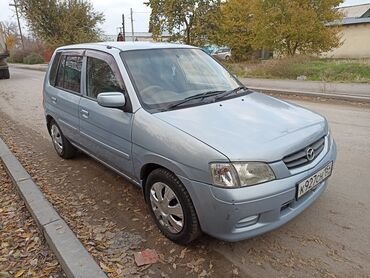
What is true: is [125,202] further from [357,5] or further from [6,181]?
[357,5]

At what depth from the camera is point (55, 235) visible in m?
2.97

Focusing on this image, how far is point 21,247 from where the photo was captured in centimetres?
301

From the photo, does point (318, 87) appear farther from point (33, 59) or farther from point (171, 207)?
point (33, 59)

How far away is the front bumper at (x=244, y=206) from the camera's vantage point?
237cm

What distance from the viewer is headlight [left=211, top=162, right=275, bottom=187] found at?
7.78 feet

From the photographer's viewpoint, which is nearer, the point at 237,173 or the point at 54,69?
the point at 237,173

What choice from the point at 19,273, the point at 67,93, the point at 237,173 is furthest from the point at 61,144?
the point at 237,173

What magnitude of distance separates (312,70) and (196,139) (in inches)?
506

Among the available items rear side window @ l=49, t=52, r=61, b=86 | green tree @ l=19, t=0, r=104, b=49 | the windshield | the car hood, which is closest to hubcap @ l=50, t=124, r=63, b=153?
rear side window @ l=49, t=52, r=61, b=86

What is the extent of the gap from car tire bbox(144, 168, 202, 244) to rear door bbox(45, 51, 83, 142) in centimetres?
172


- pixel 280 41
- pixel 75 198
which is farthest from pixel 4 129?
pixel 280 41

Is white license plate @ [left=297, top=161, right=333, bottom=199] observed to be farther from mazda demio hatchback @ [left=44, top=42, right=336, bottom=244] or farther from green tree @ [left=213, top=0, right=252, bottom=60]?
green tree @ [left=213, top=0, right=252, bottom=60]

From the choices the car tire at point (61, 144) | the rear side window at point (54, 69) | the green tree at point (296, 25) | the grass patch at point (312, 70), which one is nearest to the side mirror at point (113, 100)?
the car tire at point (61, 144)

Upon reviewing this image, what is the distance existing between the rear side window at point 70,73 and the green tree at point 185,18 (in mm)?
14273
